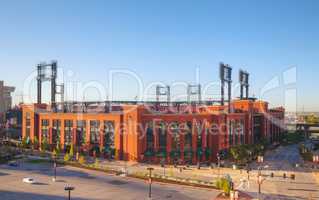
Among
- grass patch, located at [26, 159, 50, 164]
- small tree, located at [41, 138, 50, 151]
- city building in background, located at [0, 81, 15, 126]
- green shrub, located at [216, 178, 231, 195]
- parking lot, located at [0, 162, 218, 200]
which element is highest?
city building in background, located at [0, 81, 15, 126]

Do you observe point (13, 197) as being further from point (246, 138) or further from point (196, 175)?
point (246, 138)

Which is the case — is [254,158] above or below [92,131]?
below

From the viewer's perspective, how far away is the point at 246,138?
9850cm

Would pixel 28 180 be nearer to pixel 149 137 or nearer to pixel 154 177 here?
pixel 154 177

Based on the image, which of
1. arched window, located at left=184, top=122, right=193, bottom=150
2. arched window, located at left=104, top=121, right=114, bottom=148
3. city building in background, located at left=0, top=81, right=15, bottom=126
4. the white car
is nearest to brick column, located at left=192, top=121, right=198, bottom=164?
arched window, located at left=184, top=122, right=193, bottom=150

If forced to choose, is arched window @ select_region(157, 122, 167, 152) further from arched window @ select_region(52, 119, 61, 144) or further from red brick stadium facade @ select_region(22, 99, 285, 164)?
arched window @ select_region(52, 119, 61, 144)

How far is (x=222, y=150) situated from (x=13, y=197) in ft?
170

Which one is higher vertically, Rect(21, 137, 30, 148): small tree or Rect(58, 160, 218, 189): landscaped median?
Rect(21, 137, 30, 148): small tree

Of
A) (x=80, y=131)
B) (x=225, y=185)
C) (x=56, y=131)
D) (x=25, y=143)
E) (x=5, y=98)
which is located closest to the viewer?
(x=225, y=185)

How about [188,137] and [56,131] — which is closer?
[188,137]

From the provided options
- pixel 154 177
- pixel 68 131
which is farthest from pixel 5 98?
pixel 154 177

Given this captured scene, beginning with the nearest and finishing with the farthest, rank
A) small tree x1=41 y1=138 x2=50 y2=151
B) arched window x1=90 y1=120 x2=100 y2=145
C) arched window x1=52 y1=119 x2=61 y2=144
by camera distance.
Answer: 1. arched window x1=90 y1=120 x2=100 y2=145
2. small tree x1=41 y1=138 x2=50 y2=151
3. arched window x1=52 y1=119 x2=61 y2=144

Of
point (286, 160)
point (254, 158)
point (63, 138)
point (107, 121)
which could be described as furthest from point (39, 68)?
point (286, 160)

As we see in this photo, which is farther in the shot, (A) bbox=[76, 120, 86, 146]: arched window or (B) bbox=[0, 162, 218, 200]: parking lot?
(A) bbox=[76, 120, 86, 146]: arched window
